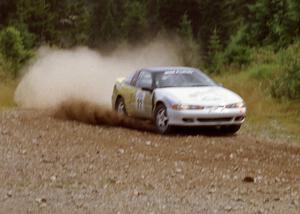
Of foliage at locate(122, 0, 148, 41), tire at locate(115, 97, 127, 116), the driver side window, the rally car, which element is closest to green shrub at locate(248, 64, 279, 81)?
tire at locate(115, 97, 127, 116)

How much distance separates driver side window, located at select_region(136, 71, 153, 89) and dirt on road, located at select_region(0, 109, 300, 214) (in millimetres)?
1430

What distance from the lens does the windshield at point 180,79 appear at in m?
17.3

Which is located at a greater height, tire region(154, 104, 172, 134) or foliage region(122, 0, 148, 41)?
tire region(154, 104, 172, 134)

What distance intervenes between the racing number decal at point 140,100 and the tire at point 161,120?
752mm

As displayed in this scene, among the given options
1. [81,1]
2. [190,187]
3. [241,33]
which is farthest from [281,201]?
[81,1]

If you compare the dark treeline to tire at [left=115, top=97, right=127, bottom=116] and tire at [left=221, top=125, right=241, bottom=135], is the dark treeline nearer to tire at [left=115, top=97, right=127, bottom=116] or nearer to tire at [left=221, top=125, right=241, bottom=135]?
tire at [left=115, top=97, right=127, bottom=116]

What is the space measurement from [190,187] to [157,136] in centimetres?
580

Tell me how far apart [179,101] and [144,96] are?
1445 millimetres

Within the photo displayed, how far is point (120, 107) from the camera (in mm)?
18922

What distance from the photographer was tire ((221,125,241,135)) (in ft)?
54.3

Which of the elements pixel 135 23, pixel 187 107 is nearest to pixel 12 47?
pixel 187 107

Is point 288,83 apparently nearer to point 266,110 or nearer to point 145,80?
point 266,110

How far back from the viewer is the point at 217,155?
42.4 ft

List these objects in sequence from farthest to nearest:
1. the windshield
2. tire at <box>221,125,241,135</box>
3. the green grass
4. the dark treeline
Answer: the dark treeline → the green grass → the windshield → tire at <box>221,125,241,135</box>
